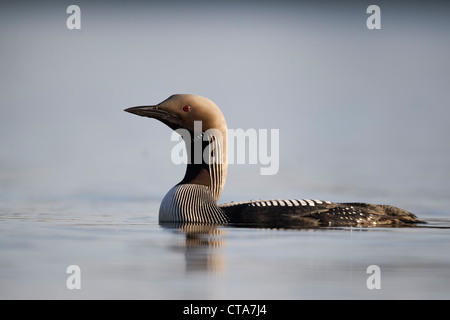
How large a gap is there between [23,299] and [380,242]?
294 centimetres

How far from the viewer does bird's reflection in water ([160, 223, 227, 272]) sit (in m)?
4.45

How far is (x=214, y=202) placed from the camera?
7316 mm

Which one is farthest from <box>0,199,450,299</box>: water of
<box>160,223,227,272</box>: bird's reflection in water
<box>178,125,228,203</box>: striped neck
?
<box>178,125,228,203</box>: striped neck

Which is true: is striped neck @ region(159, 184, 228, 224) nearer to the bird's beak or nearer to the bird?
the bird

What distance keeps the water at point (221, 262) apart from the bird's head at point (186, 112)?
3.45 ft

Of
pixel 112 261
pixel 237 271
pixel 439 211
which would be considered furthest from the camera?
pixel 439 211

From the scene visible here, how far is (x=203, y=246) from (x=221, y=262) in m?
0.69

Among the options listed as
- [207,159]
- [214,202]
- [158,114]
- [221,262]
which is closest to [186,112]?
[158,114]

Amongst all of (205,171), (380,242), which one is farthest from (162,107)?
(380,242)

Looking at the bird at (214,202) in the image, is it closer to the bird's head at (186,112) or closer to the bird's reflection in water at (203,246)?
the bird's head at (186,112)

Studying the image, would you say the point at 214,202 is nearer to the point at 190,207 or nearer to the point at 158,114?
the point at 190,207

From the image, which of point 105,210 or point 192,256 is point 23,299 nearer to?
point 192,256

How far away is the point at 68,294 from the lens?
3707 mm

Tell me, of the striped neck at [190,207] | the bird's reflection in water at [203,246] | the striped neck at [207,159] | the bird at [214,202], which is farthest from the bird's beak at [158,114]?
the bird's reflection in water at [203,246]
